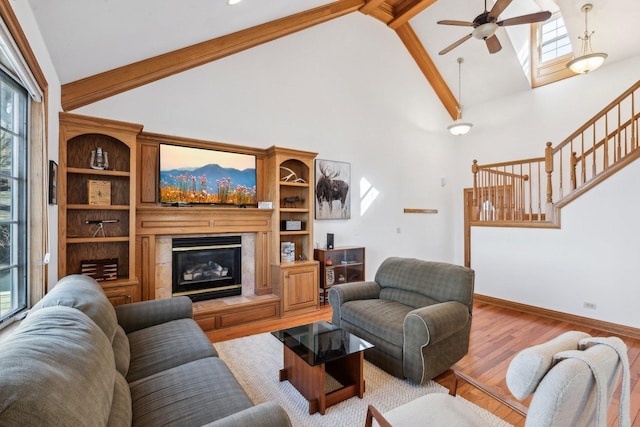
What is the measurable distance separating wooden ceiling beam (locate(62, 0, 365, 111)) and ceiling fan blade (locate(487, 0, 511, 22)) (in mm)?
2188

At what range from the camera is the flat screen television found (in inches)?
146

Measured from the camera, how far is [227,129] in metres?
4.16

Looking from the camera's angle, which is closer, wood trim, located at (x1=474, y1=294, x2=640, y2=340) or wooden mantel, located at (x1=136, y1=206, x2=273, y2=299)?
wooden mantel, located at (x1=136, y1=206, x2=273, y2=299)

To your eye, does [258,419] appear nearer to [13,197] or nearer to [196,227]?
[13,197]

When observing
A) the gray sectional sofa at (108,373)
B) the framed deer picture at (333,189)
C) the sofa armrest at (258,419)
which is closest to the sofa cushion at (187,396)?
the gray sectional sofa at (108,373)

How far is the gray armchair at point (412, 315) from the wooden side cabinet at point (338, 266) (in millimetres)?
1407

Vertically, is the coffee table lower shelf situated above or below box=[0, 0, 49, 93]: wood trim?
below

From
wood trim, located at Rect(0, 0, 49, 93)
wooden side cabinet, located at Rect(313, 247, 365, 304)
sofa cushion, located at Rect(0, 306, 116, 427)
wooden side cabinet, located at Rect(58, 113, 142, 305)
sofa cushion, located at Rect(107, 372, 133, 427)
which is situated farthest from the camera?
wooden side cabinet, located at Rect(313, 247, 365, 304)

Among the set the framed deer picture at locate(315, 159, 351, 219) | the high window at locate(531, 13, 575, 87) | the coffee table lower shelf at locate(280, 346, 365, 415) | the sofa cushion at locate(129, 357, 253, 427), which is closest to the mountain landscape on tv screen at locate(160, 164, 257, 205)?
the framed deer picture at locate(315, 159, 351, 219)

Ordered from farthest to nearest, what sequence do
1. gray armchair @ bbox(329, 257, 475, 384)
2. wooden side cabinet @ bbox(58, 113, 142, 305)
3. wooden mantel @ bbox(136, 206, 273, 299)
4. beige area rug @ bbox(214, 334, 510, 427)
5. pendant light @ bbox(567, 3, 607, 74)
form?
pendant light @ bbox(567, 3, 607, 74) < wooden mantel @ bbox(136, 206, 273, 299) < wooden side cabinet @ bbox(58, 113, 142, 305) < gray armchair @ bbox(329, 257, 475, 384) < beige area rug @ bbox(214, 334, 510, 427)

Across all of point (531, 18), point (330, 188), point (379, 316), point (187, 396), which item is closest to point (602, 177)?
point (531, 18)

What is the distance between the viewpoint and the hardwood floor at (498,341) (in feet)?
7.48

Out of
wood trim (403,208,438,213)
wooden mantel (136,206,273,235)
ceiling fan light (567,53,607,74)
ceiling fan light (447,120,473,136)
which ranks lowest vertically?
wooden mantel (136,206,273,235)

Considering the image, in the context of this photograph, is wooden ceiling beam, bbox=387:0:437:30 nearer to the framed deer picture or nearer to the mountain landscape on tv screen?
the framed deer picture
